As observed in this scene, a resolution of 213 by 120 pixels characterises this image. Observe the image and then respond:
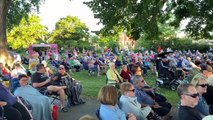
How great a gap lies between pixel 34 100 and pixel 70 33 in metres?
62.9

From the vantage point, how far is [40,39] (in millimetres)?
72375

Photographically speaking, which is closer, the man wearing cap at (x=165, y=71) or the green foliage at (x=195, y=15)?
the green foliage at (x=195, y=15)

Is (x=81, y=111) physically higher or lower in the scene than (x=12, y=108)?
lower

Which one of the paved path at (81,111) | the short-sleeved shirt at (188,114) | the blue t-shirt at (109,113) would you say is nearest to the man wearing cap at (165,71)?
the paved path at (81,111)

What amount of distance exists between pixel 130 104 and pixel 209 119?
2744 mm

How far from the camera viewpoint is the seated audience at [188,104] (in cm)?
461

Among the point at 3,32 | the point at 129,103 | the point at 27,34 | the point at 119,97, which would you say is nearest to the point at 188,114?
the point at 129,103

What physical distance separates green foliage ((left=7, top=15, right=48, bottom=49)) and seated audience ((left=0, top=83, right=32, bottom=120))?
61.6 m

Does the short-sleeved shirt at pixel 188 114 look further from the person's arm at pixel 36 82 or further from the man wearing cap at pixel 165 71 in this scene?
the man wearing cap at pixel 165 71

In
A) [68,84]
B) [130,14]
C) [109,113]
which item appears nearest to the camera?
[109,113]

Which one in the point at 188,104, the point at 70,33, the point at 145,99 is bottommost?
the point at 145,99

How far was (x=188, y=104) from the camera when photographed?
15.5 feet

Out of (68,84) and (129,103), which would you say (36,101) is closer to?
(129,103)

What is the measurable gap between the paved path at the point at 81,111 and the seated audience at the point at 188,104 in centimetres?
394
